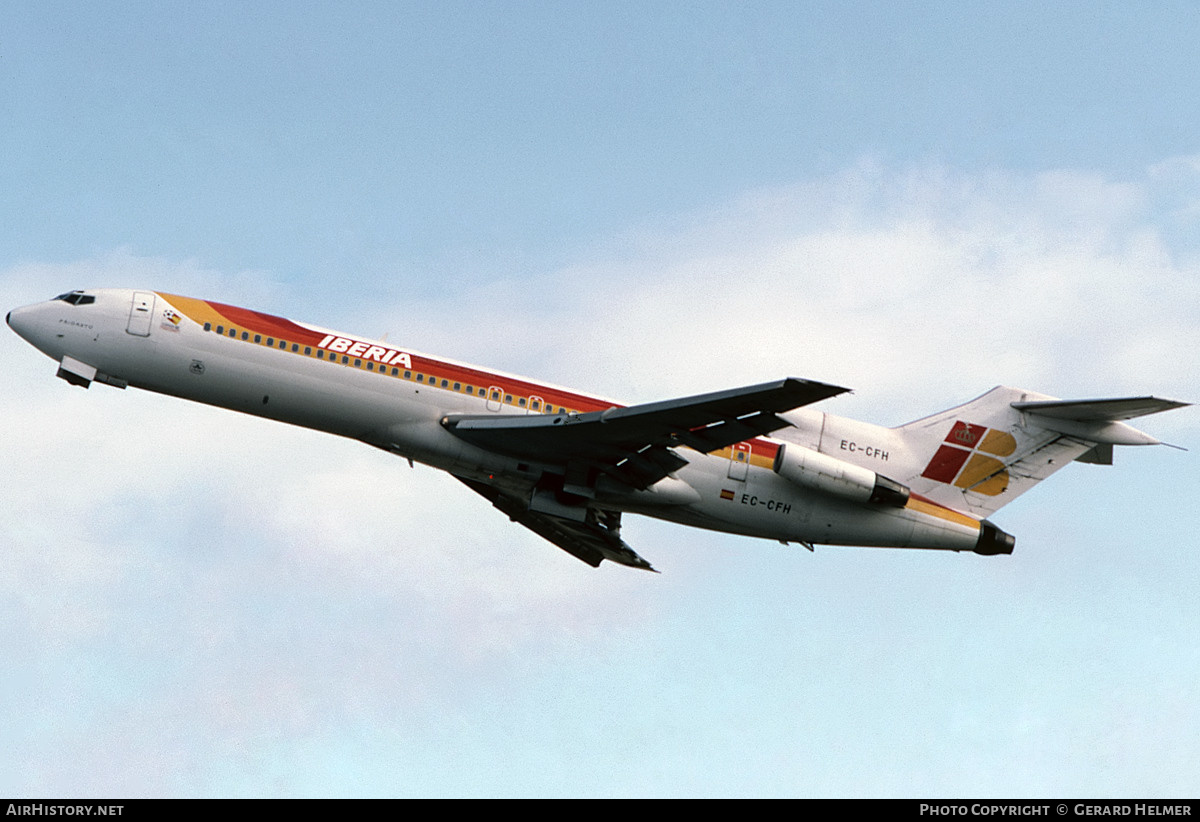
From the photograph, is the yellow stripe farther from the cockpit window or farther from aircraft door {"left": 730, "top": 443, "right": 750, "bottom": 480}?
the cockpit window

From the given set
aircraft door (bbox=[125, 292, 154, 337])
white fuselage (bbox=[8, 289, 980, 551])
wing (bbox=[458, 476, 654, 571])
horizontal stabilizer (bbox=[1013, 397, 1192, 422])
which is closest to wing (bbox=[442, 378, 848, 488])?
white fuselage (bbox=[8, 289, 980, 551])

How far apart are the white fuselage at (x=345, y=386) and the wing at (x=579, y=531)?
88.6 inches

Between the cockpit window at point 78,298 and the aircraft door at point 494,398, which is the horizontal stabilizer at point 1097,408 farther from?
the cockpit window at point 78,298

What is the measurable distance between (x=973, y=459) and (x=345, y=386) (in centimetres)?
1659

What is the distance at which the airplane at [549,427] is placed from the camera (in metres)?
29.4

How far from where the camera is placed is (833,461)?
3102 cm

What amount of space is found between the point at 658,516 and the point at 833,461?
462 centimetres

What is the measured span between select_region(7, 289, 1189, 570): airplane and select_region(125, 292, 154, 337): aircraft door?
0.11ft

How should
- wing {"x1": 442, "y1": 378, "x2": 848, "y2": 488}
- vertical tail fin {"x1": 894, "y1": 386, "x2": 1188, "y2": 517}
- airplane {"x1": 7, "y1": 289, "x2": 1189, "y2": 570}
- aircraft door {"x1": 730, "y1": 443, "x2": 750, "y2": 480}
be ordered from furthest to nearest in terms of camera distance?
vertical tail fin {"x1": 894, "y1": 386, "x2": 1188, "y2": 517} < aircraft door {"x1": 730, "y1": 443, "x2": 750, "y2": 480} < airplane {"x1": 7, "y1": 289, "x2": 1189, "y2": 570} < wing {"x1": 442, "y1": 378, "x2": 848, "y2": 488}

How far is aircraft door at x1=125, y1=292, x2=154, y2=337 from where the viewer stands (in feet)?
97.2

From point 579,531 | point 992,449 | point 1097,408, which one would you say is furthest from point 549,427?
point 1097,408

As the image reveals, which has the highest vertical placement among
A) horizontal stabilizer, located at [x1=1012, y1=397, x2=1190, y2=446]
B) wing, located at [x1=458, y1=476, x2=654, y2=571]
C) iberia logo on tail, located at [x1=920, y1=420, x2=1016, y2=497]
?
horizontal stabilizer, located at [x1=1012, y1=397, x2=1190, y2=446]

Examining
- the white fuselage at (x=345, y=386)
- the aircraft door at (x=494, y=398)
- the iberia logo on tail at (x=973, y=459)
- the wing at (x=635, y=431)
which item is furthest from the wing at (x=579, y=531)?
the iberia logo on tail at (x=973, y=459)
